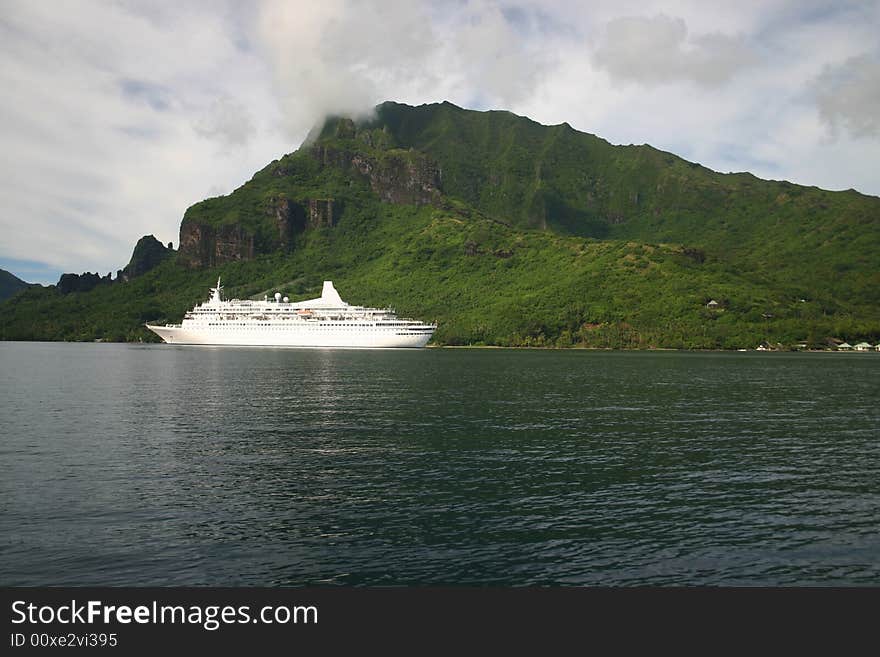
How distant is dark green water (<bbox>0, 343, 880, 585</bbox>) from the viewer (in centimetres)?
1933

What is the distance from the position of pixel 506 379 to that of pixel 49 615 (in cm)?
6978

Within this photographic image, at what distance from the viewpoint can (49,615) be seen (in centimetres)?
1625

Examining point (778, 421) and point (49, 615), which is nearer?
point (49, 615)

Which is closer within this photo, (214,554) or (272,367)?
(214,554)

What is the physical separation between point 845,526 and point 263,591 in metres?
19.9

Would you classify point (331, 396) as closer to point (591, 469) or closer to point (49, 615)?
point (591, 469)

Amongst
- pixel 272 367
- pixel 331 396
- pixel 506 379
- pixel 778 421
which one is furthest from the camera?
pixel 272 367

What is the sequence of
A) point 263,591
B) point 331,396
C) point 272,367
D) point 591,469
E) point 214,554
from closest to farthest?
point 263,591
point 214,554
point 591,469
point 331,396
point 272,367

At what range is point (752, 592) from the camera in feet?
58.5

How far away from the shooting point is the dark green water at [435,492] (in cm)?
1933

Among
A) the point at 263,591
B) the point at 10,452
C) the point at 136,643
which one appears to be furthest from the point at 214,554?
the point at 10,452

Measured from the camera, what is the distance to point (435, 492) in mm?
27562

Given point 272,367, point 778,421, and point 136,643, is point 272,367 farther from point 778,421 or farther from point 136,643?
point 136,643

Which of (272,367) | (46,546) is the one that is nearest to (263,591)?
(46,546)
